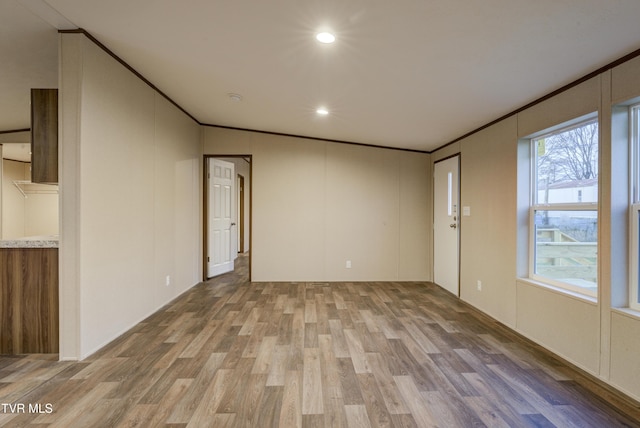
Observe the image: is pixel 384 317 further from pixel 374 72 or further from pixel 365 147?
pixel 365 147

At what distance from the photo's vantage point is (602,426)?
71.6 inches

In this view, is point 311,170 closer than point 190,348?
No

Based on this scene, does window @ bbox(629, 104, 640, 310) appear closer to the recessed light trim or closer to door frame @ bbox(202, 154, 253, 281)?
the recessed light trim

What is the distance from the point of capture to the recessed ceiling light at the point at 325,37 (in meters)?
2.23

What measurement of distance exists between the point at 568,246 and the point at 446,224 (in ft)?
7.16

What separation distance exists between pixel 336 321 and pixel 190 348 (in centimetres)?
152

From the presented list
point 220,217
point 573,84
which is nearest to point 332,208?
point 220,217

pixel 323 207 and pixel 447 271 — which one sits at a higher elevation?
pixel 323 207

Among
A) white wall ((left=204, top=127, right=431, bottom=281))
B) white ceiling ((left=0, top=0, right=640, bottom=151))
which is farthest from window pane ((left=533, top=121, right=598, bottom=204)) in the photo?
white wall ((left=204, top=127, right=431, bottom=281))

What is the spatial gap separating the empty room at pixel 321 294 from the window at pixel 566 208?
0.07 ft

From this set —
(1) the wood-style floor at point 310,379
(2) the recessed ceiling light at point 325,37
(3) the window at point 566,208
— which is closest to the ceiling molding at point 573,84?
(3) the window at point 566,208

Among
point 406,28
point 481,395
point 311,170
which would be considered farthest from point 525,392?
point 311,170

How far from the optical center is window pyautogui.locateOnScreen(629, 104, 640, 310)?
2.20 m

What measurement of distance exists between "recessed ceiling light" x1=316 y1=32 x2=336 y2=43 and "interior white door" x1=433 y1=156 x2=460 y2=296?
9.98 ft
